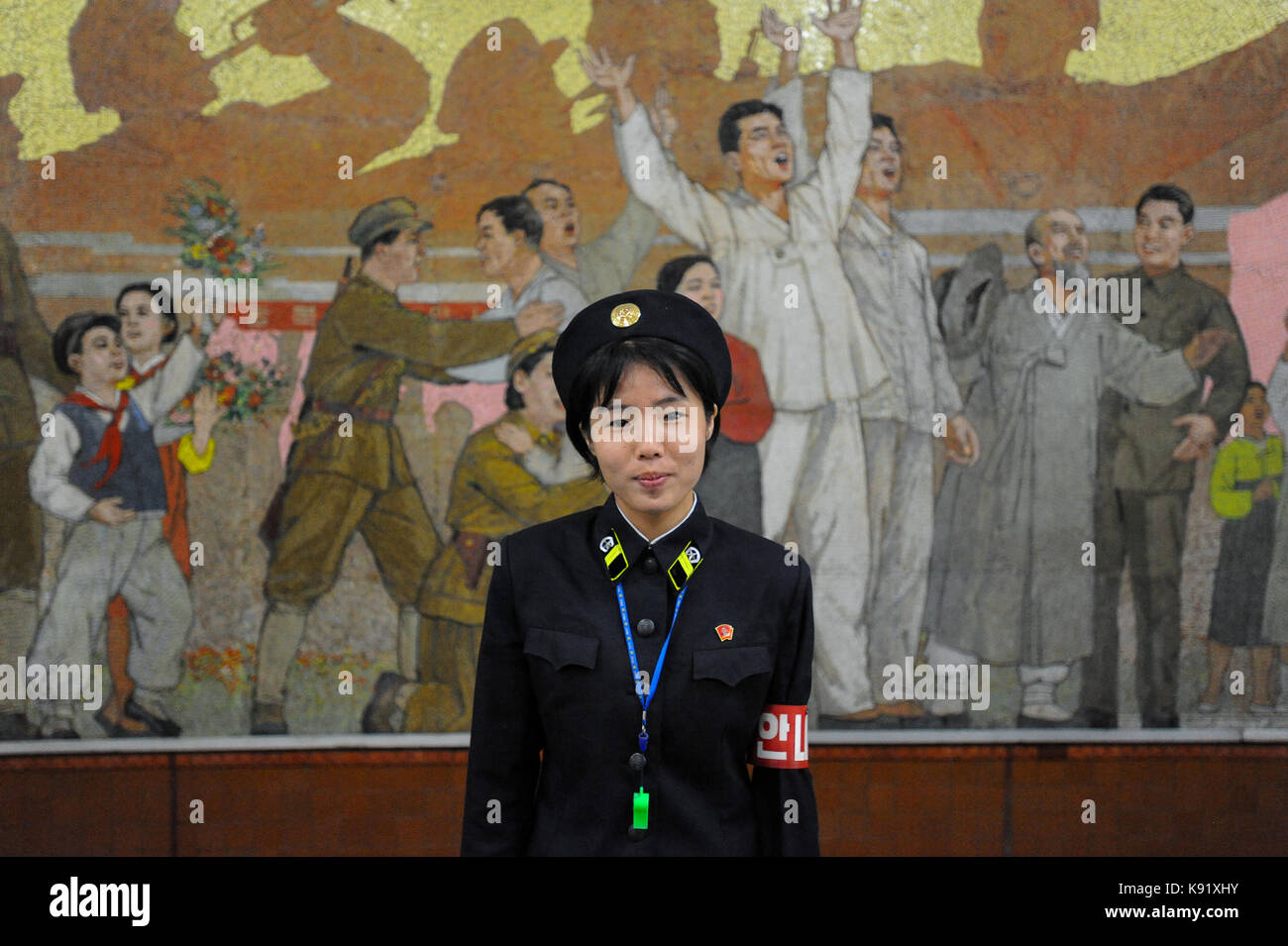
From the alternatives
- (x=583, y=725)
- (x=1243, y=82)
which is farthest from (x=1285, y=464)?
(x=583, y=725)

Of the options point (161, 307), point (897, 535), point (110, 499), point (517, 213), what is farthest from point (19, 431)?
point (897, 535)

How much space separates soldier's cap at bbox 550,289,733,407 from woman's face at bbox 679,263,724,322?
11.3ft

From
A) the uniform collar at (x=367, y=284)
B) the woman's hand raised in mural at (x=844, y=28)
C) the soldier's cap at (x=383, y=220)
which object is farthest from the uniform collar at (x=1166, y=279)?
the uniform collar at (x=367, y=284)

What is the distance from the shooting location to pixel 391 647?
5.54 m

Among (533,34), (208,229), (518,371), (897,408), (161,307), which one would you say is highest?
(533,34)

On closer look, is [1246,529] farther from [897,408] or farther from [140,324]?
[140,324]

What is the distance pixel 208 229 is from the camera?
551 cm

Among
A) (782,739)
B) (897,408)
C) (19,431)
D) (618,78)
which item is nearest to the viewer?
(782,739)

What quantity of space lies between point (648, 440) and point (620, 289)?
11.9 feet

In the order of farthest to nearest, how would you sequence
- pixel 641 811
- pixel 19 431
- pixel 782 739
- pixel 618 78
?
pixel 618 78
pixel 19 431
pixel 782 739
pixel 641 811

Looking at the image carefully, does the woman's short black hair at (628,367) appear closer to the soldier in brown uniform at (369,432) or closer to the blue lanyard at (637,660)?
the blue lanyard at (637,660)

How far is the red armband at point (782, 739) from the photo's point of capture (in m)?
2.15

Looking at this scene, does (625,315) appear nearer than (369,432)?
Yes

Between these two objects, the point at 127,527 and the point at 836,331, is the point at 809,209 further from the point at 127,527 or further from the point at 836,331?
→ the point at 127,527
